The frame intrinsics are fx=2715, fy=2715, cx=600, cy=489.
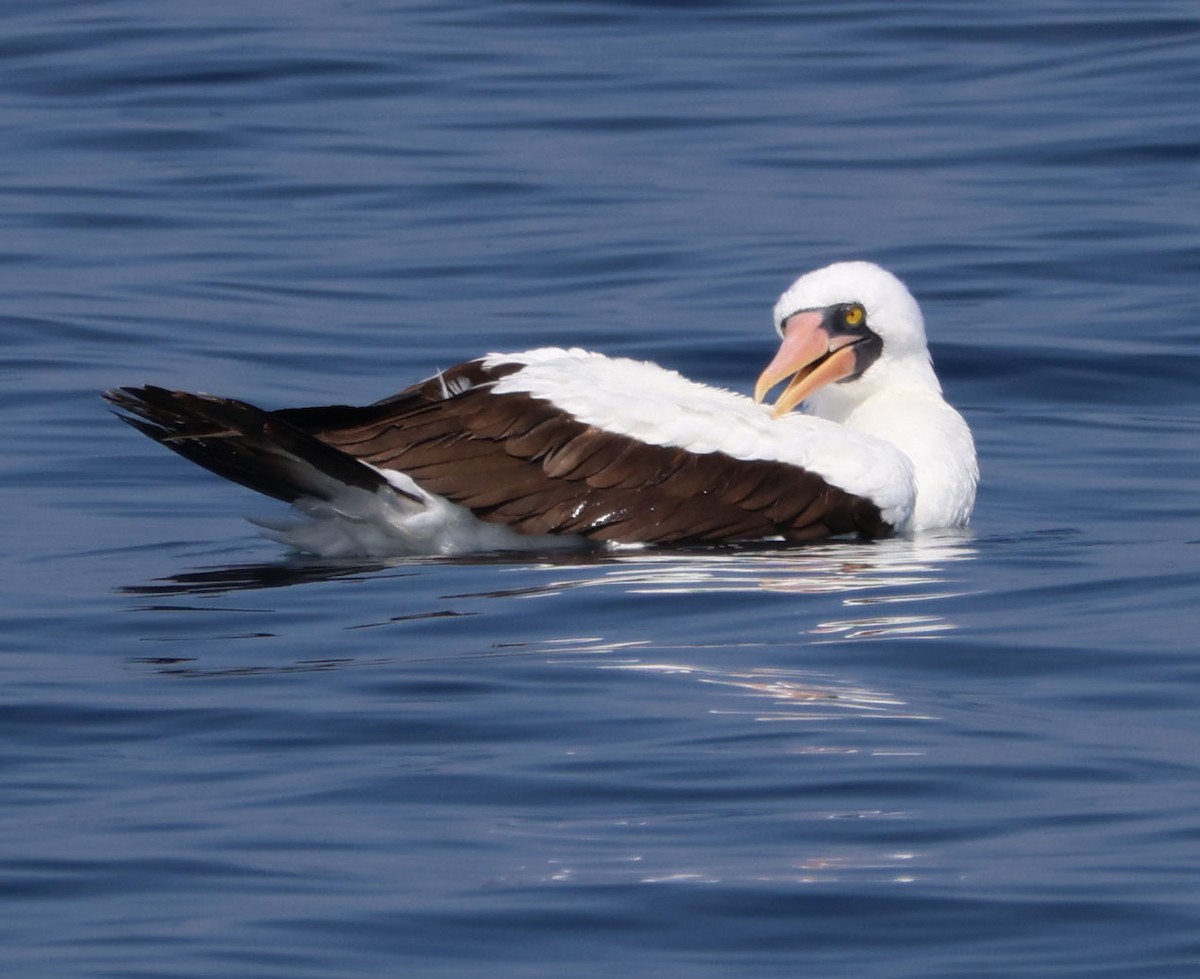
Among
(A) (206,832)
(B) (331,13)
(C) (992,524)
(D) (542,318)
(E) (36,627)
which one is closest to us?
(A) (206,832)

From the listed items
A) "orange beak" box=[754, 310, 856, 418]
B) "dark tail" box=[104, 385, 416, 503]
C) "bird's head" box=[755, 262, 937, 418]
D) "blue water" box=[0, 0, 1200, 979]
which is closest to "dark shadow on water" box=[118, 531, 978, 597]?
"blue water" box=[0, 0, 1200, 979]

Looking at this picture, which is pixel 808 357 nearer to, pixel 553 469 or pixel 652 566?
pixel 553 469

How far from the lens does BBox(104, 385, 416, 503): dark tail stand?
26.9 ft

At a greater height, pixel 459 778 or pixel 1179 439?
pixel 1179 439

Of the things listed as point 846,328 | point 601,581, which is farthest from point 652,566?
point 846,328

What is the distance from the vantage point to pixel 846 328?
31.8 feet

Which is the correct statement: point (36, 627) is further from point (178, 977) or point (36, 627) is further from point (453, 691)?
point (178, 977)

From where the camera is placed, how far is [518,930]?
506 centimetres

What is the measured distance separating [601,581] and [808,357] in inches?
67.7

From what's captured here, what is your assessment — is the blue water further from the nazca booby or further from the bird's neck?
the bird's neck

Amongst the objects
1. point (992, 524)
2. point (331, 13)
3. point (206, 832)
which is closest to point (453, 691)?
point (206, 832)

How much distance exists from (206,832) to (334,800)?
0.34 meters

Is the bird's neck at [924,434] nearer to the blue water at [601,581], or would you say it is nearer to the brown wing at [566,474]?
the blue water at [601,581]

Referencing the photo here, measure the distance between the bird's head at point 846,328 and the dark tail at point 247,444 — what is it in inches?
67.3
